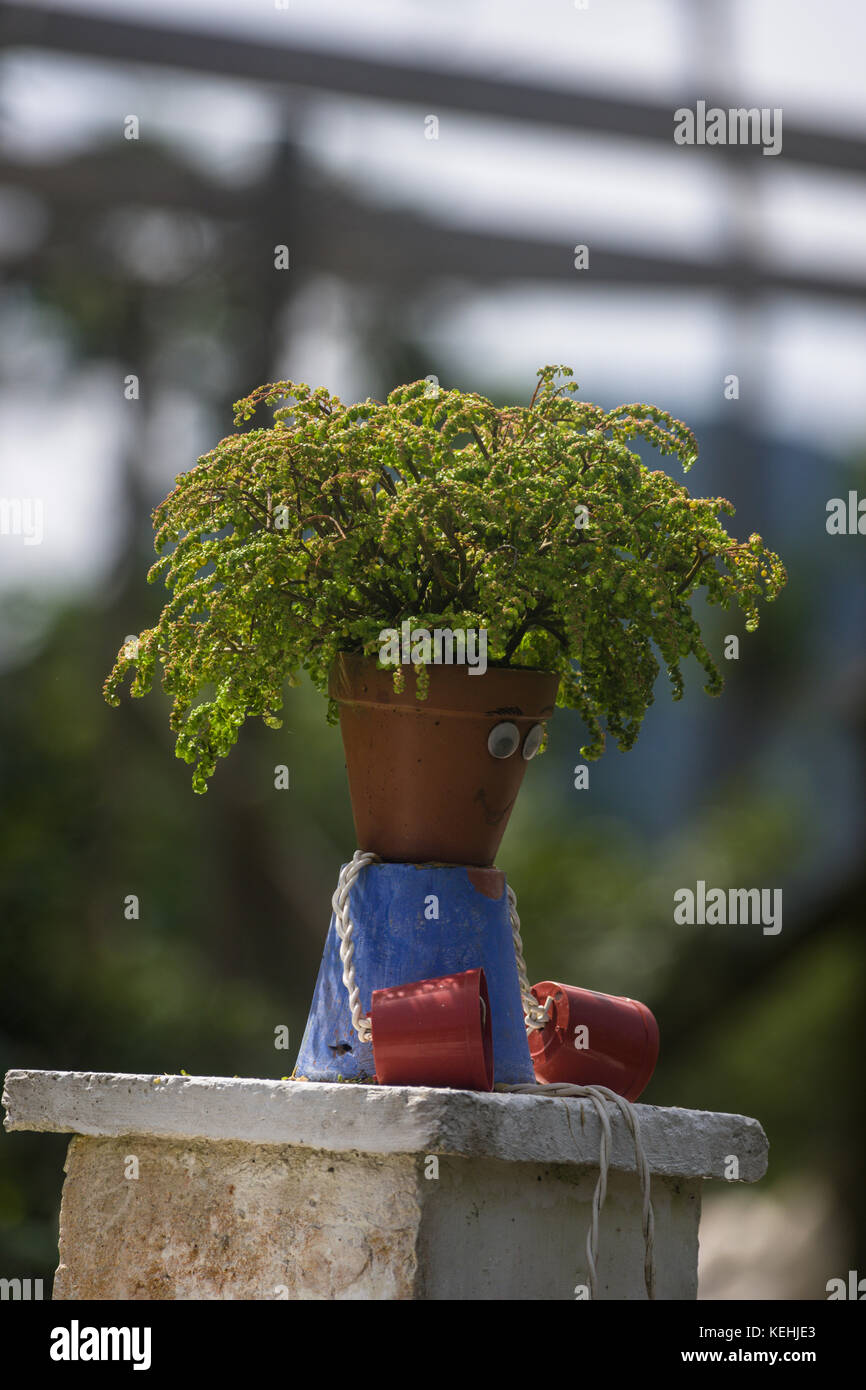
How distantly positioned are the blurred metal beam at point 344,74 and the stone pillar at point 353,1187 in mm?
2608

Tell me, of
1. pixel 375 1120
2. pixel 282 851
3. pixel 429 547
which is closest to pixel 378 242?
pixel 282 851

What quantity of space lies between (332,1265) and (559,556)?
87cm

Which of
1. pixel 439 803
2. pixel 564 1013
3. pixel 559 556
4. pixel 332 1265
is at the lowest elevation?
pixel 332 1265

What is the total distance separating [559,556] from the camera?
1658 mm

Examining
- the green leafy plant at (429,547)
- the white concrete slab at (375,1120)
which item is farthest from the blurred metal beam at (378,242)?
the white concrete slab at (375,1120)

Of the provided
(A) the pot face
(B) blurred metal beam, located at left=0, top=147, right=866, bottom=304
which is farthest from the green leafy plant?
(B) blurred metal beam, located at left=0, top=147, right=866, bottom=304

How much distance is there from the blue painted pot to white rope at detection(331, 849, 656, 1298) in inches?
0.6

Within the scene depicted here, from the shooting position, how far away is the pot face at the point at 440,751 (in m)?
1.75

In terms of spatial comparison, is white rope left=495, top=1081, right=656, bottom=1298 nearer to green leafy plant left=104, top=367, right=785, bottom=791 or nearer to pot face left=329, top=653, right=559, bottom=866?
pot face left=329, top=653, right=559, bottom=866

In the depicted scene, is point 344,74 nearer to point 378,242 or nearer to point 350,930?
point 378,242

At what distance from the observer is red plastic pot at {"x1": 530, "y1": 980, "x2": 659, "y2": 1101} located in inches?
72.3

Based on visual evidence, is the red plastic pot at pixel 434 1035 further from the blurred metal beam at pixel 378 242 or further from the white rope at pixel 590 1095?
the blurred metal beam at pixel 378 242
